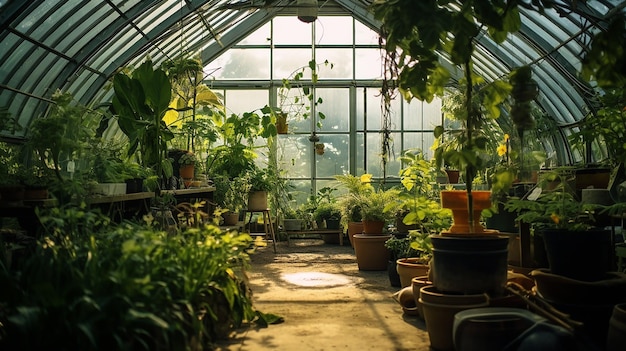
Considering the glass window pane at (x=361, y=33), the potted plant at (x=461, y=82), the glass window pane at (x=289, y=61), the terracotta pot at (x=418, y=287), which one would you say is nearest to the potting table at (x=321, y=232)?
the glass window pane at (x=289, y=61)

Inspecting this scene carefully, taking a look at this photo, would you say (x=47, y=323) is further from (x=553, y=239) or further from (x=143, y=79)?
(x=143, y=79)

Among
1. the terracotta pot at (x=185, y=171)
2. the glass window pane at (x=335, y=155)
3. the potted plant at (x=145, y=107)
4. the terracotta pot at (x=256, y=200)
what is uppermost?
the glass window pane at (x=335, y=155)

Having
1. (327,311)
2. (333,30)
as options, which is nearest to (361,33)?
(333,30)

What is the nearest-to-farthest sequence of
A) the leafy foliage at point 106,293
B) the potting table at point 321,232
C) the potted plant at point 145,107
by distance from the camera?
the leafy foliage at point 106,293 → the potted plant at point 145,107 → the potting table at point 321,232

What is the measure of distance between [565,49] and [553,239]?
18.5ft

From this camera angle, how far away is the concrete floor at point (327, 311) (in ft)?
11.4

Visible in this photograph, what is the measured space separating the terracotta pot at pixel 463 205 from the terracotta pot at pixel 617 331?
102 centimetres

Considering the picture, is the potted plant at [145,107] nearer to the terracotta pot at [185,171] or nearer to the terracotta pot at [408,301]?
the terracotta pot at [185,171]

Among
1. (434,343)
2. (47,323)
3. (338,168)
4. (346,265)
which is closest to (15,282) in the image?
(47,323)

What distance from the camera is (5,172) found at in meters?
3.55

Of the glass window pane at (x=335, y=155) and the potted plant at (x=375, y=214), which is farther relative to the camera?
the glass window pane at (x=335, y=155)

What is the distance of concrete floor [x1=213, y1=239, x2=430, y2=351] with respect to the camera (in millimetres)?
3477

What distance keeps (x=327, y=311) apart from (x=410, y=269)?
735 mm

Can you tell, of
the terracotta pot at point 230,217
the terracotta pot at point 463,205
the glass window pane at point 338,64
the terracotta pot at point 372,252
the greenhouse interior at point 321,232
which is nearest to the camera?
the greenhouse interior at point 321,232
